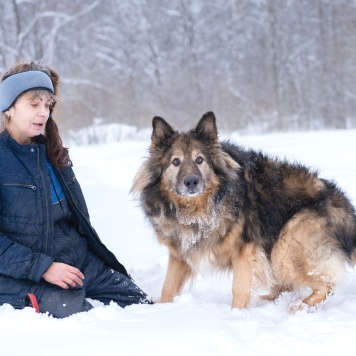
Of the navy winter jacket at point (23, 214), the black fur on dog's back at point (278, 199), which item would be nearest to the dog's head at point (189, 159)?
the black fur on dog's back at point (278, 199)

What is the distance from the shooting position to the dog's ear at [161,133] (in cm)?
414

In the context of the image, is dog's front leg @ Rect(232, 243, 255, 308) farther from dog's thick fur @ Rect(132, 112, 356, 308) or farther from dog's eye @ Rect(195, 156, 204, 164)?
dog's eye @ Rect(195, 156, 204, 164)

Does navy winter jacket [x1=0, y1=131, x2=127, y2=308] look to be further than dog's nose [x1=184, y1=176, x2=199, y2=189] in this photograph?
No

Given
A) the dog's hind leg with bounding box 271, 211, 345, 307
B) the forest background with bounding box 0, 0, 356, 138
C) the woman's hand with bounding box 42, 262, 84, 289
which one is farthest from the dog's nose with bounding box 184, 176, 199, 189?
the forest background with bounding box 0, 0, 356, 138

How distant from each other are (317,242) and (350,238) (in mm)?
324

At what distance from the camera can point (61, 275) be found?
349cm

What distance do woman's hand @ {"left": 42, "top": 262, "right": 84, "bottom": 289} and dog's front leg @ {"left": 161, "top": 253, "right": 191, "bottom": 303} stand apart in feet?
3.19

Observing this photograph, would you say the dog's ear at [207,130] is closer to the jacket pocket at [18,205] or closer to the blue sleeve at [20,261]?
the jacket pocket at [18,205]

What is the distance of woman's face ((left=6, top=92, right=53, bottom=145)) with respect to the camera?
358 cm

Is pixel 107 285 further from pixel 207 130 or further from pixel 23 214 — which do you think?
pixel 207 130

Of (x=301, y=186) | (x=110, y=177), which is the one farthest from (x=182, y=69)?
(x=301, y=186)

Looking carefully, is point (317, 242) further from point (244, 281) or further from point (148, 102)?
point (148, 102)

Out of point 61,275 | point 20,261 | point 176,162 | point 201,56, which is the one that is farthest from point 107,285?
point 201,56

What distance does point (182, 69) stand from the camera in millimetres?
29062
